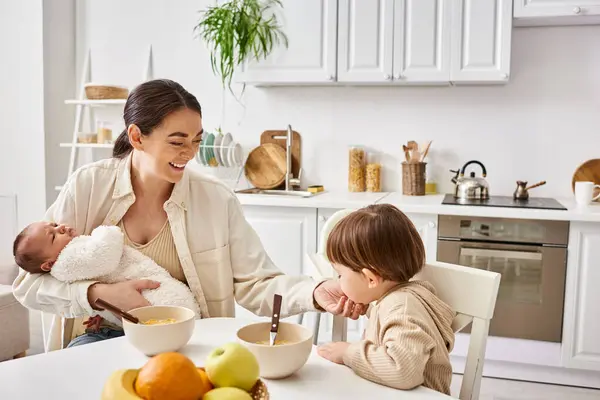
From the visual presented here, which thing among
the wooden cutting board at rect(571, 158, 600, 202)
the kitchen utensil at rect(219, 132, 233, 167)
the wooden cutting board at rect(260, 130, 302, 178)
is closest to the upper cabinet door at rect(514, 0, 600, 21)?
the wooden cutting board at rect(571, 158, 600, 202)

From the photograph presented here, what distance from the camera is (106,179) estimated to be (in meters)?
1.77

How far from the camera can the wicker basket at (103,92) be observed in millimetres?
3740

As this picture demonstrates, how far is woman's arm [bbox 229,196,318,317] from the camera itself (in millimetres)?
1681

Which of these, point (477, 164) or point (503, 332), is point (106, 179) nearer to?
point (503, 332)

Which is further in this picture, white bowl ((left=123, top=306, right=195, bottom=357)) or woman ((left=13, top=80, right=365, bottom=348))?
woman ((left=13, top=80, right=365, bottom=348))

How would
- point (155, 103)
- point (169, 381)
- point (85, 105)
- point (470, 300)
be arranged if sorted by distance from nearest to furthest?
point (169, 381) → point (470, 300) → point (155, 103) → point (85, 105)

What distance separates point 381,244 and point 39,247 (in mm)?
873

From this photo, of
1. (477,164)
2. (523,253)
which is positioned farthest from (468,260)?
(477,164)

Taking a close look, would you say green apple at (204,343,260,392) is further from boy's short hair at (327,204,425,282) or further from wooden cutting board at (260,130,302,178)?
wooden cutting board at (260,130,302,178)

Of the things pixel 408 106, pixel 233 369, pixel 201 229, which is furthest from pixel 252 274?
pixel 408 106

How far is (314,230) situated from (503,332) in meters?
1.04

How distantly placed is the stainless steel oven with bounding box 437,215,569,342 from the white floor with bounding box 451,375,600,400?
0.24 metres

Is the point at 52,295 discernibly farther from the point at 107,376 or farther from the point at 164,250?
the point at 107,376

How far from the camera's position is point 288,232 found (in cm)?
319
